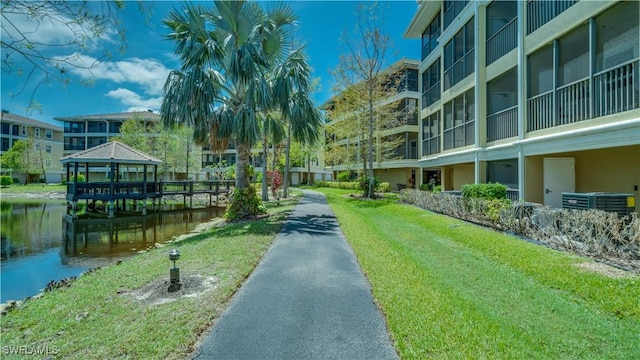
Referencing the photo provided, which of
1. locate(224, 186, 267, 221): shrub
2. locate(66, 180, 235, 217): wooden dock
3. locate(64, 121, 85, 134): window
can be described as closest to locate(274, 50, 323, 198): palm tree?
locate(224, 186, 267, 221): shrub

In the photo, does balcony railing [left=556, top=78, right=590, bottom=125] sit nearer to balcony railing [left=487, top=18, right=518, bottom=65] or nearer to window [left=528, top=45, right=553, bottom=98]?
window [left=528, top=45, right=553, bottom=98]

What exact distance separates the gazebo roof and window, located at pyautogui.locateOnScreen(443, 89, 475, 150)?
21266 mm

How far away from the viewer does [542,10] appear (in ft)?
33.1

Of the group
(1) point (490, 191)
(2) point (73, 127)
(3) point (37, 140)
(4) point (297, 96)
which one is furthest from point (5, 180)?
(1) point (490, 191)

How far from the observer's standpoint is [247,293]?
5074 mm

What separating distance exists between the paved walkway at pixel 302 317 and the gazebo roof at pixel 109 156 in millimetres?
20044

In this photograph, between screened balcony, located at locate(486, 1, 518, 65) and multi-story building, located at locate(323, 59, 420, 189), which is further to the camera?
multi-story building, located at locate(323, 59, 420, 189)

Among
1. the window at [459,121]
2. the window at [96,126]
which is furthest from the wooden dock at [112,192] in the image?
the window at [96,126]

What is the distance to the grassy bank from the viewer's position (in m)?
3.61

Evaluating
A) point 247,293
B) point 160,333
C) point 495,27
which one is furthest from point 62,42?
point 495,27

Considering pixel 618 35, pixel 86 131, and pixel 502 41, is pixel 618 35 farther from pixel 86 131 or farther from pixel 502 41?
pixel 86 131

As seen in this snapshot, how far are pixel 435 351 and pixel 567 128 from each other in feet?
28.4

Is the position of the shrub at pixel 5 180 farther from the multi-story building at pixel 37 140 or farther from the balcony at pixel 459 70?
the balcony at pixel 459 70

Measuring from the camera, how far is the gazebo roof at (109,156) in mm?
21641
